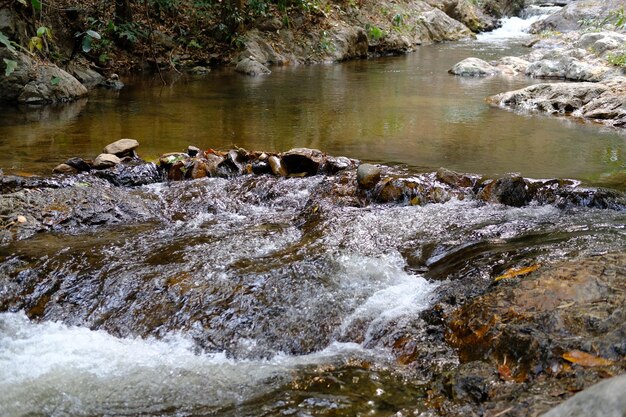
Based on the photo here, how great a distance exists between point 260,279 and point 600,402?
7.54ft

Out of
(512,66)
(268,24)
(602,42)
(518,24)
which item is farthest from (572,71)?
(518,24)

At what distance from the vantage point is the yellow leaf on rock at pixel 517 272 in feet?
10.3

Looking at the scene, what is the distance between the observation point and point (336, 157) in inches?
232

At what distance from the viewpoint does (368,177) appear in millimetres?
5117

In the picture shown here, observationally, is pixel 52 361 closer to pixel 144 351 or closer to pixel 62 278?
pixel 144 351

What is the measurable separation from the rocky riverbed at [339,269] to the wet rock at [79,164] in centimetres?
2

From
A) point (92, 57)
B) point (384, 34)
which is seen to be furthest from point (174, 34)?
point (384, 34)

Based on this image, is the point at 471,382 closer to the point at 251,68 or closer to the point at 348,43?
the point at 251,68

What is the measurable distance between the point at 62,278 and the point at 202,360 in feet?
4.33

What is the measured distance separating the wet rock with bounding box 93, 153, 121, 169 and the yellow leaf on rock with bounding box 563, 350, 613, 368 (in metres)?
4.80

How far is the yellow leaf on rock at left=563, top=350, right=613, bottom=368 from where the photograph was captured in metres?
2.13

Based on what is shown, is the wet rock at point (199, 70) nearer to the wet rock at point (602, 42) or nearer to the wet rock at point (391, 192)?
the wet rock at point (391, 192)

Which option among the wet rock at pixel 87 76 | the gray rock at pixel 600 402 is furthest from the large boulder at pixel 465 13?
the gray rock at pixel 600 402

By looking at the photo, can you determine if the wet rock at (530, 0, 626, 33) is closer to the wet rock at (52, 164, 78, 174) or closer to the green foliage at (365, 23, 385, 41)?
the green foliage at (365, 23, 385, 41)
